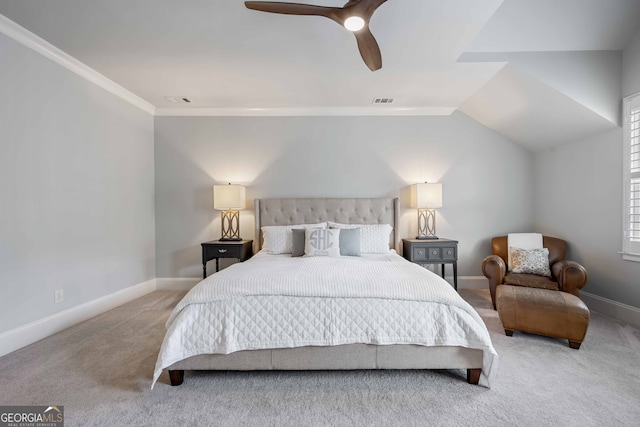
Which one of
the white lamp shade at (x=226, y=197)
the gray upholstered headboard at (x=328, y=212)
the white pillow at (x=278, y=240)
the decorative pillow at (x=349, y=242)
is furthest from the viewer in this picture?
the gray upholstered headboard at (x=328, y=212)

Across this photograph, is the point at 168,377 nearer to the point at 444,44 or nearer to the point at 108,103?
the point at 108,103

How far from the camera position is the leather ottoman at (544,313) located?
7.25 ft

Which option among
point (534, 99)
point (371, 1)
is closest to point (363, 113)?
point (534, 99)

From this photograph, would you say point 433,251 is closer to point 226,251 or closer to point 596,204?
point 596,204

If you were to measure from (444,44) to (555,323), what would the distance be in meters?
2.60

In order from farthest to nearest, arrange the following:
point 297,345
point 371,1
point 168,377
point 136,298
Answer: point 136,298, point 168,377, point 297,345, point 371,1

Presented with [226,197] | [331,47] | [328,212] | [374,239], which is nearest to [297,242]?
[328,212]

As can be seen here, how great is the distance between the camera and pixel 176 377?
177 centimetres

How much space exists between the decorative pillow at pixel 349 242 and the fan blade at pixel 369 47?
1753 mm

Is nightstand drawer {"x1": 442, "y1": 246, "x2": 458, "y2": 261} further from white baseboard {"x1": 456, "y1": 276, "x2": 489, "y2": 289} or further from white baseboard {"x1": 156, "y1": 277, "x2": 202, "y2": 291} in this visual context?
white baseboard {"x1": 156, "y1": 277, "x2": 202, "y2": 291}

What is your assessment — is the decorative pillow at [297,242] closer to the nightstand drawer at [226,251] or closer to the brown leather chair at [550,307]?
the nightstand drawer at [226,251]

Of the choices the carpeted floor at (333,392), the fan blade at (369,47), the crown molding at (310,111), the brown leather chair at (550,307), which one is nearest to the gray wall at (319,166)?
the crown molding at (310,111)

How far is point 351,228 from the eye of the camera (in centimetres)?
338

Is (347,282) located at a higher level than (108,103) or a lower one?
lower
